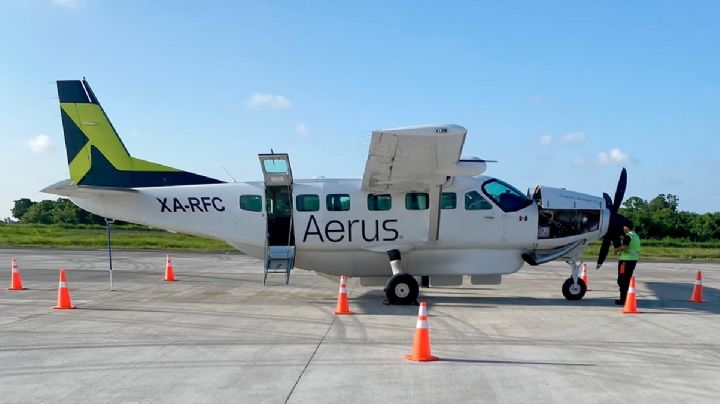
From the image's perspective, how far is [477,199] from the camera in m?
13.4

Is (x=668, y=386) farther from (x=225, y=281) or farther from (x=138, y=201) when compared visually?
(x=225, y=281)

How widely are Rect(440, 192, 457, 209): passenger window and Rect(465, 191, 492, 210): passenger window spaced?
0.28 metres

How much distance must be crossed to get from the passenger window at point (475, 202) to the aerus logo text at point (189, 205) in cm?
554

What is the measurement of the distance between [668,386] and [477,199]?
7.33 meters

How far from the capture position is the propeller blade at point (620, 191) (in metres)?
13.7

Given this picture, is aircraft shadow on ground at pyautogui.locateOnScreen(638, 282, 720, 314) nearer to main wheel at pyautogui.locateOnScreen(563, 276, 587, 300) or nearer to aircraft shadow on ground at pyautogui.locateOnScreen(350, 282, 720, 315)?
aircraft shadow on ground at pyautogui.locateOnScreen(350, 282, 720, 315)

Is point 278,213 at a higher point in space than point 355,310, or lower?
higher

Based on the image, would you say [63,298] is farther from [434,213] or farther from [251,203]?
[434,213]

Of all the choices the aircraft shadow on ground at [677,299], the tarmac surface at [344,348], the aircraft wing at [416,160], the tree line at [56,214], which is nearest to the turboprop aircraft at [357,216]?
the aircraft wing at [416,160]

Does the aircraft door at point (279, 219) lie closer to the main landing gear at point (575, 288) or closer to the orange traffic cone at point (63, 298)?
the orange traffic cone at point (63, 298)

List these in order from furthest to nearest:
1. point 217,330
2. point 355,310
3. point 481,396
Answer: point 355,310 < point 217,330 < point 481,396

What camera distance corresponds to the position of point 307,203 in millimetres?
13297

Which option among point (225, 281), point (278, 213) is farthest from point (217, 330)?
point (225, 281)

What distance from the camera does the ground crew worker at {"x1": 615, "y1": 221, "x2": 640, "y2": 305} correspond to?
12.7 metres
